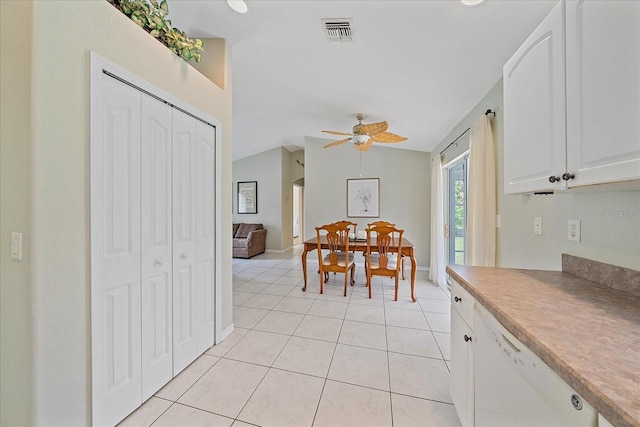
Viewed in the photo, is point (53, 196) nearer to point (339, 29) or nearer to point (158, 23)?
point (158, 23)

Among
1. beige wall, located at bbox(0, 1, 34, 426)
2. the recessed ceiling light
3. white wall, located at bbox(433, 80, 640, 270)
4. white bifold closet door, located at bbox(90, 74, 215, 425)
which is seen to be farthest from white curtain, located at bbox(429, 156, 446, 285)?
beige wall, located at bbox(0, 1, 34, 426)

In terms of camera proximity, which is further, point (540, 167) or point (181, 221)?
point (181, 221)

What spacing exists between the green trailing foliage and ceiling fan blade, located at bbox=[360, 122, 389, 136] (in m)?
1.94

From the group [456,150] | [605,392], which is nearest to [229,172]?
[605,392]

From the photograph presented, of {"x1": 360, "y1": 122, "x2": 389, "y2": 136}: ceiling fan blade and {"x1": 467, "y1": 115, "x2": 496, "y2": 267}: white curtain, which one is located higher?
{"x1": 360, "y1": 122, "x2": 389, "y2": 136}: ceiling fan blade

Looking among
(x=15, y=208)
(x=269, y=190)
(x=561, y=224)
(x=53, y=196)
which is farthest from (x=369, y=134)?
(x=269, y=190)

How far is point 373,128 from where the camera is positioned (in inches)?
120

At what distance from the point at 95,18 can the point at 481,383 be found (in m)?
2.54

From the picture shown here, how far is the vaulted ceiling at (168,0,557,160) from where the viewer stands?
1591 mm

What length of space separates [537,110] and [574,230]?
69cm

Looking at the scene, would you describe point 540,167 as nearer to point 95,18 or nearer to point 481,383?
point 481,383

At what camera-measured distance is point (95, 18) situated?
4.08ft

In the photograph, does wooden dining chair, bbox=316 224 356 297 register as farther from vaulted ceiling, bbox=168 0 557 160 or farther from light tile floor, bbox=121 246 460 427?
vaulted ceiling, bbox=168 0 557 160

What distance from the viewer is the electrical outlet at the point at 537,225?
63.5 inches
